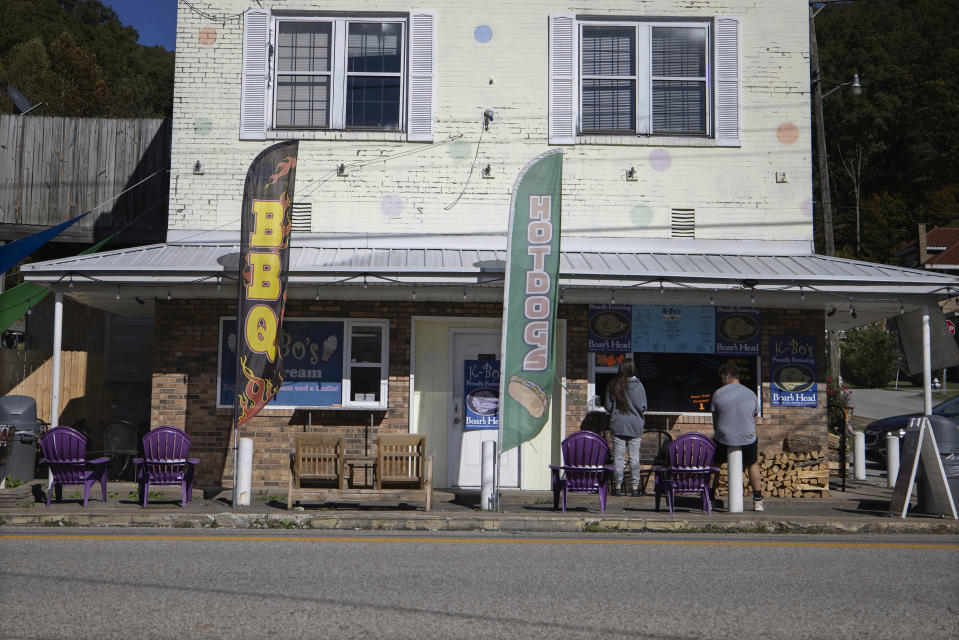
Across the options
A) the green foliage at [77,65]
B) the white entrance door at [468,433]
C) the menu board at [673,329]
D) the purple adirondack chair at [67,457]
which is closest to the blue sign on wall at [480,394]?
the white entrance door at [468,433]

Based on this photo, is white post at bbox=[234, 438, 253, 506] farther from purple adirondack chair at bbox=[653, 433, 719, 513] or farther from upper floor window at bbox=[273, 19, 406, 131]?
upper floor window at bbox=[273, 19, 406, 131]

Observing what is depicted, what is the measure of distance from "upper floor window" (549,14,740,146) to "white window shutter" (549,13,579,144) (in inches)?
0.6

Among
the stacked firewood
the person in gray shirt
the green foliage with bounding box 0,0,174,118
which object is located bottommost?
the stacked firewood

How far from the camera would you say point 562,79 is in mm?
12992

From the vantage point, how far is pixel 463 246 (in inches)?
501

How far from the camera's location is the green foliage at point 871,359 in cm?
3838

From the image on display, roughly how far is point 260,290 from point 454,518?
3.54m

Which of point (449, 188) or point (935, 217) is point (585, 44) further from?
point (935, 217)

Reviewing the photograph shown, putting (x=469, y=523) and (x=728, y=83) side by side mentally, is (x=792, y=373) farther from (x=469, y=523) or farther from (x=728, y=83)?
(x=469, y=523)

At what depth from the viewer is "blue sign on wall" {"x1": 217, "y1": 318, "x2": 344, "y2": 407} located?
40.6ft

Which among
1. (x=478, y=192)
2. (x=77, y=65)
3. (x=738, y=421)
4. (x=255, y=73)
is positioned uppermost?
(x=77, y=65)

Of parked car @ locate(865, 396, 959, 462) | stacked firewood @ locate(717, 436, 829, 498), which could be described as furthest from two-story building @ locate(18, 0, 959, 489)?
parked car @ locate(865, 396, 959, 462)

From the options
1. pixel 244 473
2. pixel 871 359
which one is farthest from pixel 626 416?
pixel 871 359

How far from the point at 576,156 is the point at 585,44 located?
1787 mm
